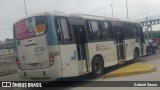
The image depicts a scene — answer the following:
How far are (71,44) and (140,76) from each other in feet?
10.4

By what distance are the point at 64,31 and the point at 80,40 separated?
128cm

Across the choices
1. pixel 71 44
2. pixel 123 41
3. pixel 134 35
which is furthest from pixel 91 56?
pixel 134 35

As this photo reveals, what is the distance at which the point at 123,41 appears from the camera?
59.5 feet

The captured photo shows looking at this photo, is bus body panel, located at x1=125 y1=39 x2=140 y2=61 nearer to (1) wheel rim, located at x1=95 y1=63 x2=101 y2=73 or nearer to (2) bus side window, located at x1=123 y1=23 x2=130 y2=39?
(2) bus side window, located at x1=123 y1=23 x2=130 y2=39

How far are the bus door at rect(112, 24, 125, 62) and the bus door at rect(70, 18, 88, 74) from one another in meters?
3.66

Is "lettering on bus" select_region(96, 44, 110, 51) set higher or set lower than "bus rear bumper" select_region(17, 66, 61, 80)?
higher

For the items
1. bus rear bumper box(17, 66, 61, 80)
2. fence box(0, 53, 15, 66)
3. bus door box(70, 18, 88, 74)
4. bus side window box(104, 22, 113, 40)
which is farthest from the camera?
fence box(0, 53, 15, 66)

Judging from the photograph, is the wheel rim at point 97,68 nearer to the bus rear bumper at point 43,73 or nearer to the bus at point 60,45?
the bus at point 60,45

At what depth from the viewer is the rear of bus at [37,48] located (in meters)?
11.7

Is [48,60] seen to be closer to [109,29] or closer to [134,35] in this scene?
[109,29]

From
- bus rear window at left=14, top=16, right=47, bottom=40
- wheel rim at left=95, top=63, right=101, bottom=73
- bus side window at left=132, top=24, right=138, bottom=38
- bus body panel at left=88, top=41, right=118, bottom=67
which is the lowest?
wheel rim at left=95, top=63, right=101, bottom=73

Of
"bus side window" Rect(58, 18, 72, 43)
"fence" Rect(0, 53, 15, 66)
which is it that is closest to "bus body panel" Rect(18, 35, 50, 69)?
"bus side window" Rect(58, 18, 72, 43)

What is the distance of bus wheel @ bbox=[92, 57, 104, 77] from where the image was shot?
47.1 ft

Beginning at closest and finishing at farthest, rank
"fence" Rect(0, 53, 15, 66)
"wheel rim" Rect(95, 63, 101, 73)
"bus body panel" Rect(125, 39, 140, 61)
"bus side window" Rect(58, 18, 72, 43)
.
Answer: "bus side window" Rect(58, 18, 72, 43) < "wheel rim" Rect(95, 63, 101, 73) < "bus body panel" Rect(125, 39, 140, 61) < "fence" Rect(0, 53, 15, 66)
